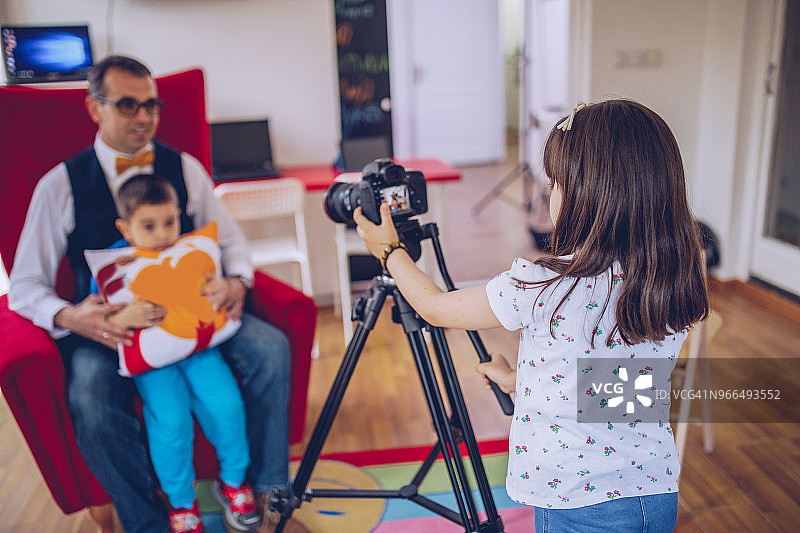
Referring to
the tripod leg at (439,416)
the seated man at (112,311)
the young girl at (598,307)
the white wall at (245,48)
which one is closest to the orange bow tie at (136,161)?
the seated man at (112,311)

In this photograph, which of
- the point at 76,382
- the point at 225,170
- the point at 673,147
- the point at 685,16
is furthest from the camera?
the point at 685,16

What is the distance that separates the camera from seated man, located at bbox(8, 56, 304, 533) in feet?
5.41

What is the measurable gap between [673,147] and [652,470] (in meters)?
0.49

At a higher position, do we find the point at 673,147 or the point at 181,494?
the point at 673,147

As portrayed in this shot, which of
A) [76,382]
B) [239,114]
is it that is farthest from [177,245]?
[239,114]

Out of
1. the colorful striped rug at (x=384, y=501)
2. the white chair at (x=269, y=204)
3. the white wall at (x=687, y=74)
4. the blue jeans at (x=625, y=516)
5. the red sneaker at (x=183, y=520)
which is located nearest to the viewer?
the blue jeans at (x=625, y=516)

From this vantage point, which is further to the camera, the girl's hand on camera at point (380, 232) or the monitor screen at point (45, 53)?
the monitor screen at point (45, 53)

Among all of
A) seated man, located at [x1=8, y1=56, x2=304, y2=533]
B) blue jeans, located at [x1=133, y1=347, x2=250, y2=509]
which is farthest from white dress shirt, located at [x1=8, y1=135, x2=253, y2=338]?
blue jeans, located at [x1=133, y1=347, x2=250, y2=509]

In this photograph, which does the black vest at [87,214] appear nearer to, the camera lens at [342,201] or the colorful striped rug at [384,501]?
the colorful striped rug at [384,501]

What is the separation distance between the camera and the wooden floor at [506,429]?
1.87 metres

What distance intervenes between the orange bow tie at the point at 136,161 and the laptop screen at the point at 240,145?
109cm

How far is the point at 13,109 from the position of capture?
1966mm

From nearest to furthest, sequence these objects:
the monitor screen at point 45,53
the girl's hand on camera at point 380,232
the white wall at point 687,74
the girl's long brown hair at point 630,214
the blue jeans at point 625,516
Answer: the girl's long brown hair at point 630,214 → the blue jeans at point 625,516 → the girl's hand on camera at point 380,232 → the monitor screen at point 45,53 → the white wall at point 687,74

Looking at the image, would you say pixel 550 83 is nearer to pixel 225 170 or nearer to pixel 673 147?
pixel 225 170
